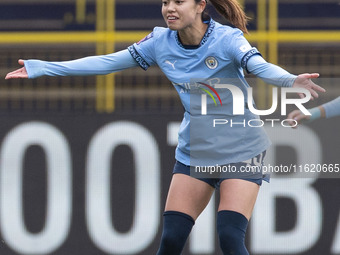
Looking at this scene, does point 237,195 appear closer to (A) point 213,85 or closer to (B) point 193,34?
(A) point 213,85

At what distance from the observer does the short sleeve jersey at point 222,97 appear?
3.80 m

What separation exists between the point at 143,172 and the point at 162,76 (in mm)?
1080

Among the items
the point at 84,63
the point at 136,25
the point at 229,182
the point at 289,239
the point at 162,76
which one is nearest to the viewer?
the point at 229,182

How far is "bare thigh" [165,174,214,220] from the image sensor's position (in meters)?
3.85

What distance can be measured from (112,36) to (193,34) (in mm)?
2628

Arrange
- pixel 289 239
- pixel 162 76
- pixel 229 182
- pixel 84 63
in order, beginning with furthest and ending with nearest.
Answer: pixel 162 76 < pixel 289 239 < pixel 84 63 < pixel 229 182

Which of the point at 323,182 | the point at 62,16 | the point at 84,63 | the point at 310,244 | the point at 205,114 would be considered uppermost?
the point at 62,16

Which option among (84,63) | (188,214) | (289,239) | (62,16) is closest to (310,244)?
(289,239)

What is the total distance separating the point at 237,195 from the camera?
12.3 feet

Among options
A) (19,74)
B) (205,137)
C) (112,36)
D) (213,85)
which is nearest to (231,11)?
(213,85)

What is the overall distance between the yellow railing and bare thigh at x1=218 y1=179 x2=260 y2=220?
7.70ft

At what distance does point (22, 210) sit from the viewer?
543 cm

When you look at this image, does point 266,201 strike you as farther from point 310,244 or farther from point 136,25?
point 136,25

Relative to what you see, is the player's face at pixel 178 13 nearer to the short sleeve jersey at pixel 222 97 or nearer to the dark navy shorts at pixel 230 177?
the short sleeve jersey at pixel 222 97
